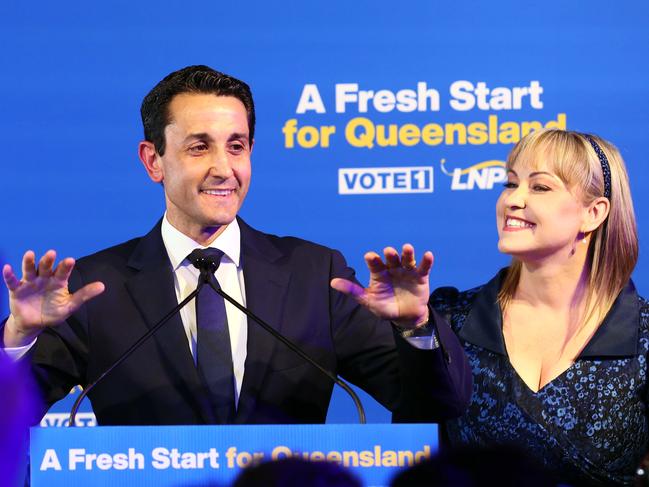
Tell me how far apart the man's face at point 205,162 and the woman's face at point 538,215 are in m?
0.57

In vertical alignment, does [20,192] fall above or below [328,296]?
above

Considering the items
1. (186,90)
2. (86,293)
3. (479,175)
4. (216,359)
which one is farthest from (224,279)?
(479,175)

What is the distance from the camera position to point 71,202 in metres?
2.86

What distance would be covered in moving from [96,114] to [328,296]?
3.45 feet

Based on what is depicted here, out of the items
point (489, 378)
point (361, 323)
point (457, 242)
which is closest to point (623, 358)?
point (489, 378)

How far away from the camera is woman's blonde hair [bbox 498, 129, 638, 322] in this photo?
225cm

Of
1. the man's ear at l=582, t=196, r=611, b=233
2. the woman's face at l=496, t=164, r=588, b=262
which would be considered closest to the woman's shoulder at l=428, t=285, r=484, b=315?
the woman's face at l=496, t=164, r=588, b=262

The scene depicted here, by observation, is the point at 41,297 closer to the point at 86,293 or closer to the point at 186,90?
the point at 86,293

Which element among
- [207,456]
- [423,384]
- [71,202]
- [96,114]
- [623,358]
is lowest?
[207,456]

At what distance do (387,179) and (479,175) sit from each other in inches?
9.6

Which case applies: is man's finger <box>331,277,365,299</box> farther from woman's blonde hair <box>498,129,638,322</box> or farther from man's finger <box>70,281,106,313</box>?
woman's blonde hair <box>498,129,638,322</box>

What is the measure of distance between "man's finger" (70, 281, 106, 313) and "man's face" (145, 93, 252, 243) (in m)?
0.51

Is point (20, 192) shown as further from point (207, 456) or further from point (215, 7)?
point (207, 456)

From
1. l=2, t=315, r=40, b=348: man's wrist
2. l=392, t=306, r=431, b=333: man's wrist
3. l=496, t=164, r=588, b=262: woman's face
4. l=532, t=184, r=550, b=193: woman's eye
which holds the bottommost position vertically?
l=2, t=315, r=40, b=348: man's wrist
